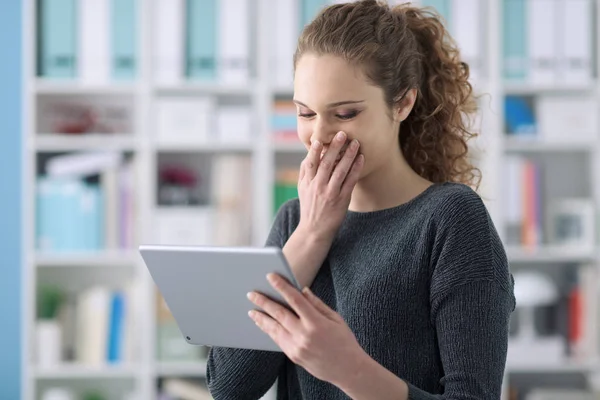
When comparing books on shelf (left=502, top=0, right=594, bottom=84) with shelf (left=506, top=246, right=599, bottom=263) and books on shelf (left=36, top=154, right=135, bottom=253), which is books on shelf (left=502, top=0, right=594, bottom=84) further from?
books on shelf (left=36, top=154, right=135, bottom=253)

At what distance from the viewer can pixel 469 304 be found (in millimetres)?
1175

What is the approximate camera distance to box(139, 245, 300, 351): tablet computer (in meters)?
1.08

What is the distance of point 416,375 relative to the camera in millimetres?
1254

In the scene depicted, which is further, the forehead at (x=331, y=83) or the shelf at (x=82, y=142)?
the shelf at (x=82, y=142)

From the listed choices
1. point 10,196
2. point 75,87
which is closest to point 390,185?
point 75,87

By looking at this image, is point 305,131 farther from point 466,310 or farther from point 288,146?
point 288,146

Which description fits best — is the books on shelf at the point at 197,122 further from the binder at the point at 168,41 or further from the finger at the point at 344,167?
the finger at the point at 344,167

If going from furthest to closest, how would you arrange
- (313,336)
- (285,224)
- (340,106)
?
(285,224)
(340,106)
(313,336)

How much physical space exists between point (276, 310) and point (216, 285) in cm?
10

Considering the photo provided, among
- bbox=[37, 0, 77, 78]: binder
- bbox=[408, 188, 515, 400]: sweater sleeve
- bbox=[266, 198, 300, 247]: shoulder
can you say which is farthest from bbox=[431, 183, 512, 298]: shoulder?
→ bbox=[37, 0, 77, 78]: binder

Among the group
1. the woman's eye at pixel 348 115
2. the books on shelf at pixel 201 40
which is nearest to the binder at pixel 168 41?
the books on shelf at pixel 201 40

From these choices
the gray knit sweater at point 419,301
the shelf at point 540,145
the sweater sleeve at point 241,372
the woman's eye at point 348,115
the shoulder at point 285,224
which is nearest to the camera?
the gray knit sweater at point 419,301

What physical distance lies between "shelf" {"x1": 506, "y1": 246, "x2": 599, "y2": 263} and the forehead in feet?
6.43

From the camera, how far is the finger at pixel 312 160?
4.30 ft
